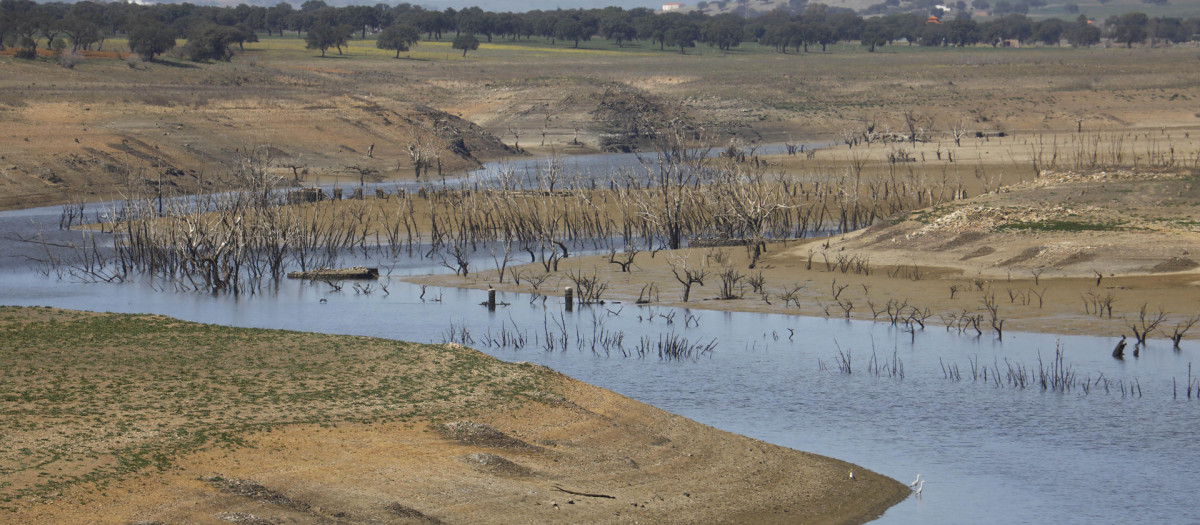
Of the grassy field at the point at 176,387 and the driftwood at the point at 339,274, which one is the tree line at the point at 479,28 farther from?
the grassy field at the point at 176,387

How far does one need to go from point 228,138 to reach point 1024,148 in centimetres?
3964

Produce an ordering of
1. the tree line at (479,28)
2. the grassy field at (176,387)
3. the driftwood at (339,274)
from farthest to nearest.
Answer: the tree line at (479,28)
the driftwood at (339,274)
the grassy field at (176,387)

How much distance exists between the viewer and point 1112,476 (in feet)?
53.9

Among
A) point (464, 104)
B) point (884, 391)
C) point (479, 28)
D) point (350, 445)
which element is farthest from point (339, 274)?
point (479, 28)

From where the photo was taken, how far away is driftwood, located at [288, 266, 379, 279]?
35219 millimetres

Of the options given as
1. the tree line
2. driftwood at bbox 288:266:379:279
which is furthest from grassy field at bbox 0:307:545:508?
the tree line

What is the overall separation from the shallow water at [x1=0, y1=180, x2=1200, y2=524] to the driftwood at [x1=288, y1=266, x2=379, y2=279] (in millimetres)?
878

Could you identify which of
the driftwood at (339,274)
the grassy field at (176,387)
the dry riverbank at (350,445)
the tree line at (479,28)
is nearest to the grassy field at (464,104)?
the tree line at (479,28)

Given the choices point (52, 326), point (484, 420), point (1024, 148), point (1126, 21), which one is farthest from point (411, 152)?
point (1126, 21)

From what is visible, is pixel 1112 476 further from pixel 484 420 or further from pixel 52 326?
pixel 52 326

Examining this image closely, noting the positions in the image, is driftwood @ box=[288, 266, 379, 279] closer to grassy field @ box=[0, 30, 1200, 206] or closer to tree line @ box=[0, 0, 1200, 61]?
grassy field @ box=[0, 30, 1200, 206]

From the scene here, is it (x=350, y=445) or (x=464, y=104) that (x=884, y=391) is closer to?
(x=350, y=445)

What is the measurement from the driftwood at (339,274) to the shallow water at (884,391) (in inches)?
34.6

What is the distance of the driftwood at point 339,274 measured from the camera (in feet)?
116
